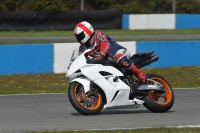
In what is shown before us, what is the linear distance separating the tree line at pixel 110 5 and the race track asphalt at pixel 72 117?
722 inches

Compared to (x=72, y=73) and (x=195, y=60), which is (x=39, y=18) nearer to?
(x=195, y=60)

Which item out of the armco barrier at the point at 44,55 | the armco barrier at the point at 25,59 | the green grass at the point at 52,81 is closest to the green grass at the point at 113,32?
the armco barrier at the point at 44,55

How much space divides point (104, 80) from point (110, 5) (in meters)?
22.2

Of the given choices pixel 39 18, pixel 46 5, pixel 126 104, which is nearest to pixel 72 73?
pixel 126 104

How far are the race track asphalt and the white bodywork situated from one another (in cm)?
A: 24

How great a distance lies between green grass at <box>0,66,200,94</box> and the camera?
11.8 m

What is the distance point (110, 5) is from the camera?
29750 mm

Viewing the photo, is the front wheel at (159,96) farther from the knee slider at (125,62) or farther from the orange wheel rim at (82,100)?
the orange wheel rim at (82,100)

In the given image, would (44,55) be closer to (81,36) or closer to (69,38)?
(81,36)

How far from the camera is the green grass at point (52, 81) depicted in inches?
466

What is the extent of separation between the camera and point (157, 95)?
827 cm

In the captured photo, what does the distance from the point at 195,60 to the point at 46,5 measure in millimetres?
14198

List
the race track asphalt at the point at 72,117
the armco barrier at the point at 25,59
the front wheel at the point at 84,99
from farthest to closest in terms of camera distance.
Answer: the armco barrier at the point at 25,59
the front wheel at the point at 84,99
the race track asphalt at the point at 72,117

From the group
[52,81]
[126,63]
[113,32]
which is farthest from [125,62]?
[113,32]
